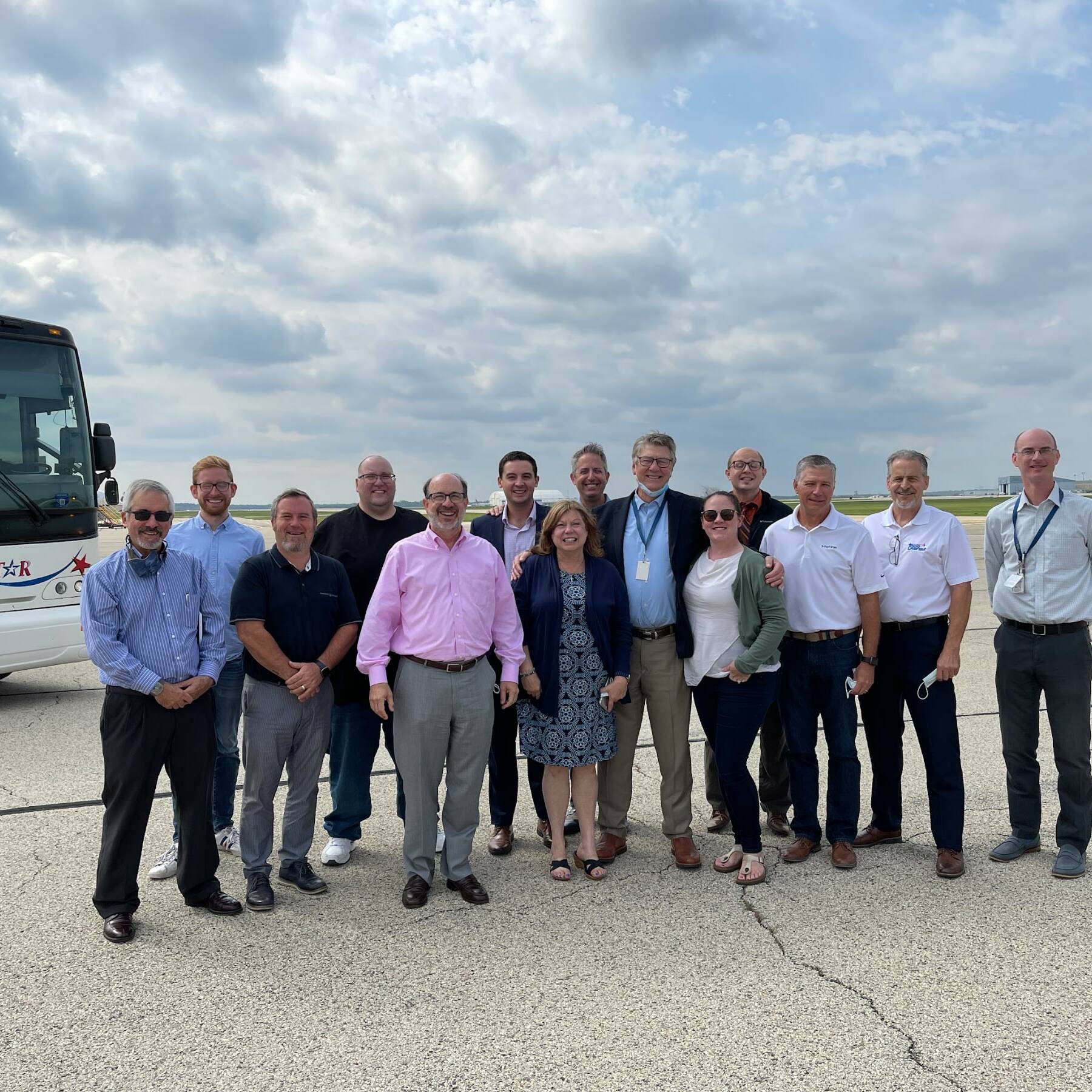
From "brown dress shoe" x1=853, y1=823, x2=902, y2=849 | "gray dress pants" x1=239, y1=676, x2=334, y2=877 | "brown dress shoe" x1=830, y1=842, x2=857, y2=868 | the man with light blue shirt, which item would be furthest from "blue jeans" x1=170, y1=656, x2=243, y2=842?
"brown dress shoe" x1=853, y1=823, x2=902, y2=849

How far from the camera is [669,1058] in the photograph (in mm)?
2900

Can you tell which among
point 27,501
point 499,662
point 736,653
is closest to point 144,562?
point 499,662

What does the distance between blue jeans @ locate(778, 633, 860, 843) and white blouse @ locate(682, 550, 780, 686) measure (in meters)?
0.25

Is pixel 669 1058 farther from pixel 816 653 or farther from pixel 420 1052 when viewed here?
pixel 816 653

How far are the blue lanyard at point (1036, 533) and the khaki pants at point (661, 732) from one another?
1.87m

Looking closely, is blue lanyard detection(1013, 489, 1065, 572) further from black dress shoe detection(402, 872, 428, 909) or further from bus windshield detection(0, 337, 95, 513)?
bus windshield detection(0, 337, 95, 513)

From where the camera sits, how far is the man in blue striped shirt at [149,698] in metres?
3.84

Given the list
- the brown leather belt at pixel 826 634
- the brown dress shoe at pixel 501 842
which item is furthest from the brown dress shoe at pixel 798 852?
the brown dress shoe at pixel 501 842

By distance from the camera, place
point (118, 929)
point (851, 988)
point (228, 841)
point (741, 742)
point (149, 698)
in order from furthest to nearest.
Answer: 1. point (228, 841)
2. point (741, 742)
3. point (149, 698)
4. point (118, 929)
5. point (851, 988)

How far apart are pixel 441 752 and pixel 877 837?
Result: 8.03 ft

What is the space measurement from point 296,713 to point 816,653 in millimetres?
2619

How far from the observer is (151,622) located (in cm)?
394

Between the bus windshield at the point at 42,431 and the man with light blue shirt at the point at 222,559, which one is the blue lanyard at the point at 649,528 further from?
the bus windshield at the point at 42,431

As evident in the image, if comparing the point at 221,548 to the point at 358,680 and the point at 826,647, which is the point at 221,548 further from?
the point at 826,647
